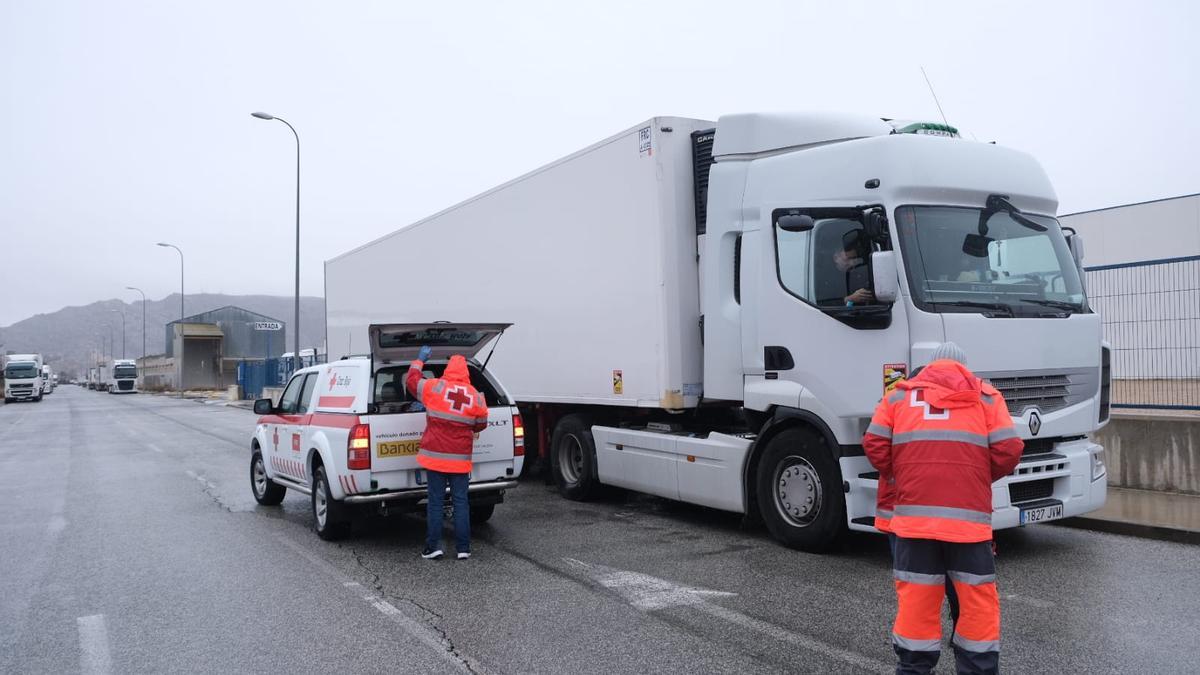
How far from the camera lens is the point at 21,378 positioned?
54.3 meters

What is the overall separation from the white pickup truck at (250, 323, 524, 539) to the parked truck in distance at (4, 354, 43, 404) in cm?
5498

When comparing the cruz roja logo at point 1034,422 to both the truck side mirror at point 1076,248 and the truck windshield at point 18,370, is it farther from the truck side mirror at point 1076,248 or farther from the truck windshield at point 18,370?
the truck windshield at point 18,370

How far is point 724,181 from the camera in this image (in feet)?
26.1

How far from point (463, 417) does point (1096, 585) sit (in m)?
4.76

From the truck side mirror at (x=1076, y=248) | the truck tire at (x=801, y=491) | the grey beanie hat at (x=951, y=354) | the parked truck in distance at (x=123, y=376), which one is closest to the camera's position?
the grey beanie hat at (x=951, y=354)

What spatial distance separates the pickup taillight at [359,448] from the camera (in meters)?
7.59

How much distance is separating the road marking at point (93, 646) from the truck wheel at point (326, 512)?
2280 millimetres

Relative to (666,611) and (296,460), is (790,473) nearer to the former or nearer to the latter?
(666,611)

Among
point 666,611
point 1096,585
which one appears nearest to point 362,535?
point 666,611

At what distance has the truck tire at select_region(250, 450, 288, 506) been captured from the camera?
10319 millimetres

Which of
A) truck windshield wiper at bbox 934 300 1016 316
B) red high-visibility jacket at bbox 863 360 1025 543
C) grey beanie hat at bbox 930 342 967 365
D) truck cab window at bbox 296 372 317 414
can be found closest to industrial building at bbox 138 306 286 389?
truck cab window at bbox 296 372 317 414

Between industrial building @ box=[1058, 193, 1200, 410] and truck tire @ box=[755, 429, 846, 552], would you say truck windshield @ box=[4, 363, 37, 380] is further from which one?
industrial building @ box=[1058, 193, 1200, 410]

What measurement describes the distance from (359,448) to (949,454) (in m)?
5.22


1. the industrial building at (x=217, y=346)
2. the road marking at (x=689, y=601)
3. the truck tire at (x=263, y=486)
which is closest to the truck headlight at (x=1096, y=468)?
the road marking at (x=689, y=601)
